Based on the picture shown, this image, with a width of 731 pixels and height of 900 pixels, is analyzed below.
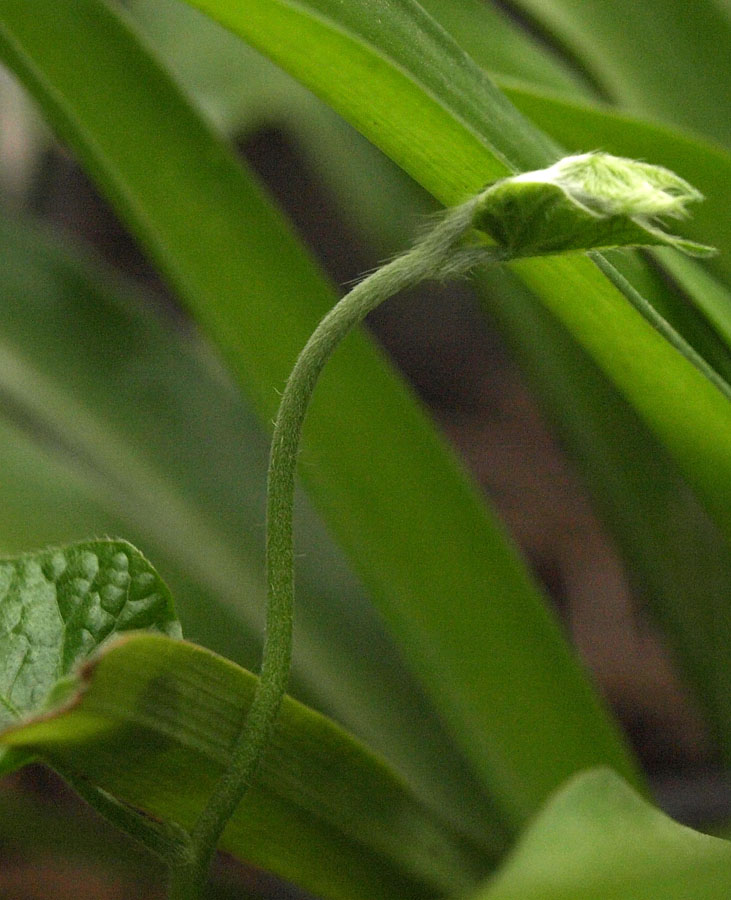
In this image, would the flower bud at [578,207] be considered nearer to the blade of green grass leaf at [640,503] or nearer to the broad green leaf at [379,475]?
the broad green leaf at [379,475]

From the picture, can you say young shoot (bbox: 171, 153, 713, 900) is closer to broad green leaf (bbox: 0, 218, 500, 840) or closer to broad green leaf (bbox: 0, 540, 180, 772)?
broad green leaf (bbox: 0, 540, 180, 772)

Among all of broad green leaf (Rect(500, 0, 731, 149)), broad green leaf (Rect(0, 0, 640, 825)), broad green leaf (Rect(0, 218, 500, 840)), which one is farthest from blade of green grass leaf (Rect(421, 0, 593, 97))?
broad green leaf (Rect(0, 218, 500, 840))

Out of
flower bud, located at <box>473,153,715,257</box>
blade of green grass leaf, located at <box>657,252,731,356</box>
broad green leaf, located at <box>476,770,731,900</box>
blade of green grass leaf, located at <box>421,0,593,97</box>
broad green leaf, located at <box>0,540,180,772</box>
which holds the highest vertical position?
blade of green grass leaf, located at <box>421,0,593,97</box>

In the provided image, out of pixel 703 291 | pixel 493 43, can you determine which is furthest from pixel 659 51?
pixel 703 291

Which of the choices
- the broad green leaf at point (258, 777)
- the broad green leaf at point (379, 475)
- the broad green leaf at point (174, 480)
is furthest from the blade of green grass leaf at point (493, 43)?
the broad green leaf at point (258, 777)

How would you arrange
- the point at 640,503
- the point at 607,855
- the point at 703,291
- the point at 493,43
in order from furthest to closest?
the point at 640,503
the point at 493,43
the point at 703,291
the point at 607,855

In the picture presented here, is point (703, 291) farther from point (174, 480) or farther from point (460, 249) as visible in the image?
point (174, 480)

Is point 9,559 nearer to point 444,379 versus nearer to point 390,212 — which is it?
point 390,212
